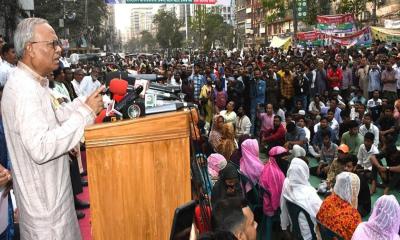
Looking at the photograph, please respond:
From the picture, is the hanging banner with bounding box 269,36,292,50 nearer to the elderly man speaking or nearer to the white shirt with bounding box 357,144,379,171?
the white shirt with bounding box 357,144,379,171

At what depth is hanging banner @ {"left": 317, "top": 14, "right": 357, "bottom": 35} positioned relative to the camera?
19.5 meters

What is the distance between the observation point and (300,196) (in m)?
4.00

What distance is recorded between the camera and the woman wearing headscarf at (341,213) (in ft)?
11.3

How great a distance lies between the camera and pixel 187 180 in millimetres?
1846

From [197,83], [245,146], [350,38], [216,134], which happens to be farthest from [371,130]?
[350,38]

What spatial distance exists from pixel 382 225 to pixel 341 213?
1.64 feet

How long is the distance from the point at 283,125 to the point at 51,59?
745cm

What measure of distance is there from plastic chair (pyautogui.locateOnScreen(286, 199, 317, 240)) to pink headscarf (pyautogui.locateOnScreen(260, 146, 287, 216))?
43 cm

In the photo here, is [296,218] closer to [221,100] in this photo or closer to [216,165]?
[216,165]

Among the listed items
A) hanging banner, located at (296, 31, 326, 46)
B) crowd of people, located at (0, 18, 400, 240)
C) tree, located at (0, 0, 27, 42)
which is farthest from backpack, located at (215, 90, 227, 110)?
hanging banner, located at (296, 31, 326, 46)

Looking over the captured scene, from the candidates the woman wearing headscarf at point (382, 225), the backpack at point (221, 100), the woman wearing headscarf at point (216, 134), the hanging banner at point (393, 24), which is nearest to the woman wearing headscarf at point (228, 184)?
the woman wearing headscarf at point (382, 225)

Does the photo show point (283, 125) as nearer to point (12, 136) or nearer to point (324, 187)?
point (324, 187)

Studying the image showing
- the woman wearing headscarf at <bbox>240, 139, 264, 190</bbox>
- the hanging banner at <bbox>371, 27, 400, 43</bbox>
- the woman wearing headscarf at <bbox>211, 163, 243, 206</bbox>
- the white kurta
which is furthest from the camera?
the hanging banner at <bbox>371, 27, 400, 43</bbox>

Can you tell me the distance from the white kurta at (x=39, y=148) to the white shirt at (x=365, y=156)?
5.90m
